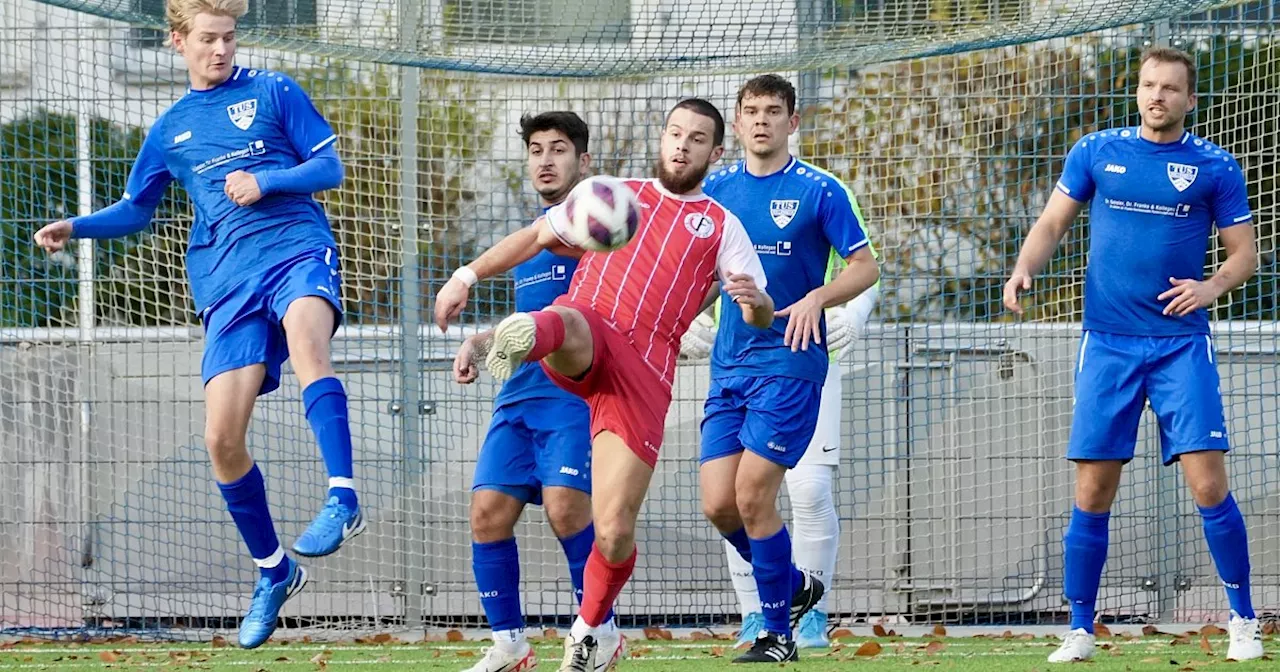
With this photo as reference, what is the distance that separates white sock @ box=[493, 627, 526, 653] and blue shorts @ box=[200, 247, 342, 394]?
1.30 meters

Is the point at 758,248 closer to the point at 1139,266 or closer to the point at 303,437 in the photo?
the point at 1139,266

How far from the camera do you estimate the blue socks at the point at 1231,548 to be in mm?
6895

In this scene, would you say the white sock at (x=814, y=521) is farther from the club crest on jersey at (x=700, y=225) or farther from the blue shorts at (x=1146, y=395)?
the club crest on jersey at (x=700, y=225)

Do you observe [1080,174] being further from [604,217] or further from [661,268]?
[604,217]

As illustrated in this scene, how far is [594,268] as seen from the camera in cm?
606

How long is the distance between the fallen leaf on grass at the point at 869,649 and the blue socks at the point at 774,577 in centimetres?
85

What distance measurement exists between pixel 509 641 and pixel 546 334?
5.80 ft

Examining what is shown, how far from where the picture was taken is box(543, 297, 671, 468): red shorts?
576 centimetres

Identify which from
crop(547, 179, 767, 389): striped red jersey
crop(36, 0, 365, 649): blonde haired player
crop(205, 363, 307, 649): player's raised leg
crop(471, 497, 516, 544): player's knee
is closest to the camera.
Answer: crop(547, 179, 767, 389): striped red jersey

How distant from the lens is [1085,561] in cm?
701

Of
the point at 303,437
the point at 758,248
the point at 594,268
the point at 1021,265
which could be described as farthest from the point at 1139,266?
the point at 303,437

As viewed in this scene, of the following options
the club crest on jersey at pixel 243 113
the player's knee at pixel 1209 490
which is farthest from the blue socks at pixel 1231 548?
the club crest on jersey at pixel 243 113

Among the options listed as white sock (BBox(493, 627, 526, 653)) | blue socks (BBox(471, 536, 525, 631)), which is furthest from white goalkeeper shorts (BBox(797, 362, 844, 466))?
white sock (BBox(493, 627, 526, 653))

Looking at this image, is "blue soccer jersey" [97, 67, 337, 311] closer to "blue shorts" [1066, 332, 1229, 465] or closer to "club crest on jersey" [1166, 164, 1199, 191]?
"blue shorts" [1066, 332, 1229, 465]
